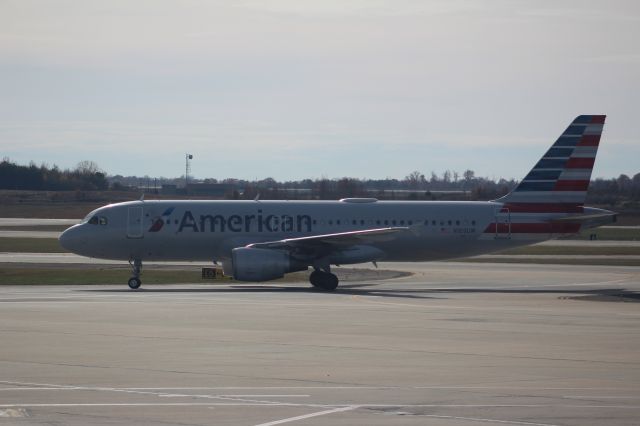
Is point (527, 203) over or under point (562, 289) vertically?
over

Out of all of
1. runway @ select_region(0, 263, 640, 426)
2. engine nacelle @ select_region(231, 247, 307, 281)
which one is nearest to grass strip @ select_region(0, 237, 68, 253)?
engine nacelle @ select_region(231, 247, 307, 281)

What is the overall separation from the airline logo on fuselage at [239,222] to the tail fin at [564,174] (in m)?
9.29

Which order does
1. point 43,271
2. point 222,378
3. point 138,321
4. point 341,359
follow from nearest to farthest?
1. point 222,378
2. point 341,359
3. point 138,321
4. point 43,271

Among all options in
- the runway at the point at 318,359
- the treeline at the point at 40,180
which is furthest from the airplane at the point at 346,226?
the treeline at the point at 40,180

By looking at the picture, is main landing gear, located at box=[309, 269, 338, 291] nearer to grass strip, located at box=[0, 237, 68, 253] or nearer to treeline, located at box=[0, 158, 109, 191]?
grass strip, located at box=[0, 237, 68, 253]

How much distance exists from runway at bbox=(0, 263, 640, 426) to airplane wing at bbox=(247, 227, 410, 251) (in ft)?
17.1

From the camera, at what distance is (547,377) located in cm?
1850

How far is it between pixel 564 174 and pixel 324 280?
11767 millimetres

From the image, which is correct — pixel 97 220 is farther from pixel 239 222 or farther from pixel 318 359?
pixel 318 359

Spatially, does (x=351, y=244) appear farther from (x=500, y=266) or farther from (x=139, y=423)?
(x=139, y=423)

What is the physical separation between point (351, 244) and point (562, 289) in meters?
8.63

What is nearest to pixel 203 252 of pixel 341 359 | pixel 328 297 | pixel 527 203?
pixel 328 297

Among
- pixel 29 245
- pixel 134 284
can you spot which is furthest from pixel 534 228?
pixel 29 245

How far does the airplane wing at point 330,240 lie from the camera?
Answer: 143 feet
